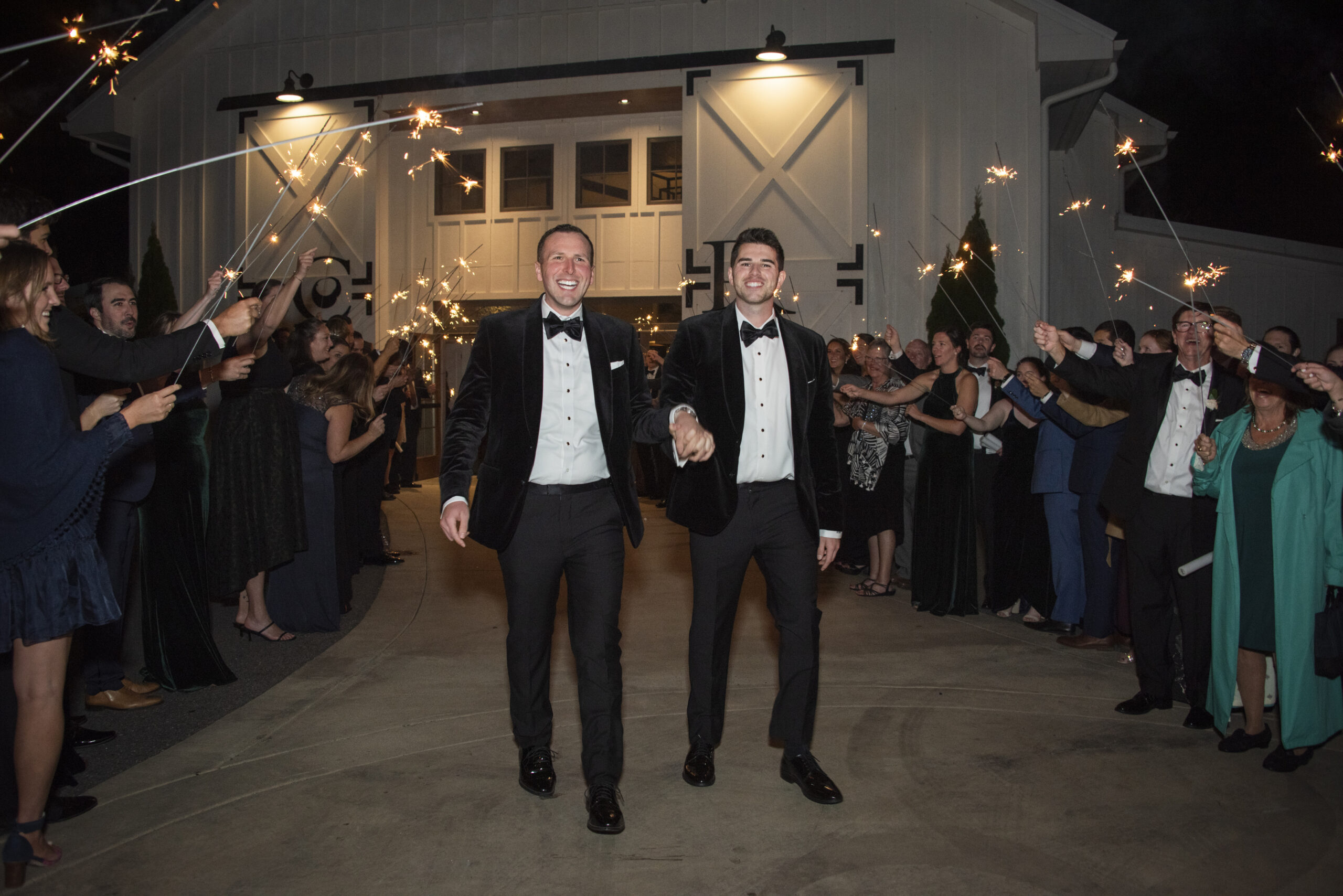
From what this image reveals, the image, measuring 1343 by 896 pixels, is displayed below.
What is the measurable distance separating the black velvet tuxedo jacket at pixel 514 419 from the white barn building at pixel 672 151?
8.69 m

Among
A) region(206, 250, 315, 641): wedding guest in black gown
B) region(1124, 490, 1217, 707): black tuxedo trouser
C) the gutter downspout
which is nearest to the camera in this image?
region(1124, 490, 1217, 707): black tuxedo trouser

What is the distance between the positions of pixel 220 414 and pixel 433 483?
997cm

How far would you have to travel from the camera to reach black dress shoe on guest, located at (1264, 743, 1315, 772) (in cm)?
402

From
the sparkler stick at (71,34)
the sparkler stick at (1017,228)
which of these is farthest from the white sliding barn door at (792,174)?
the sparkler stick at (71,34)

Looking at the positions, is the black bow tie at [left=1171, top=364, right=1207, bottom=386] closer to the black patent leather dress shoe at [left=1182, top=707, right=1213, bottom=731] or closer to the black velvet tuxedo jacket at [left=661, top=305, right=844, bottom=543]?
the black patent leather dress shoe at [left=1182, top=707, right=1213, bottom=731]

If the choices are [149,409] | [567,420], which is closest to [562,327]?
[567,420]

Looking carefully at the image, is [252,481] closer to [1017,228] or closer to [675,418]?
[675,418]

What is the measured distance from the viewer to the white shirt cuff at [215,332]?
11.8ft

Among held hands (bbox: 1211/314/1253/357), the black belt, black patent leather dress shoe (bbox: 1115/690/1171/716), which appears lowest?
black patent leather dress shoe (bbox: 1115/690/1171/716)

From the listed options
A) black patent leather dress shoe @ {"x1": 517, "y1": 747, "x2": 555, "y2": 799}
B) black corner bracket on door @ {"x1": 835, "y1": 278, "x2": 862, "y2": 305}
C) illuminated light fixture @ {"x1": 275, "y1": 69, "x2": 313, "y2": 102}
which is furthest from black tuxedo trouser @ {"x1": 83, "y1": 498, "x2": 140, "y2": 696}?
illuminated light fixture @ {"x1": 275, "y1": 69, "x2": 313, "y2": 102}

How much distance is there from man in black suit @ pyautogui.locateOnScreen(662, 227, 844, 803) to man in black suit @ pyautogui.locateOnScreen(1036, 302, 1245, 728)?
1.49 metres

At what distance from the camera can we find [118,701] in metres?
4.79

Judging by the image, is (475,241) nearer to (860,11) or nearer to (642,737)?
(860,11)

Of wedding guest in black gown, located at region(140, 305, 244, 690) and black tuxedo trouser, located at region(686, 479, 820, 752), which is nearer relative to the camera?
black tuxedo trouser, located at region(686, 479, 820, 752)
